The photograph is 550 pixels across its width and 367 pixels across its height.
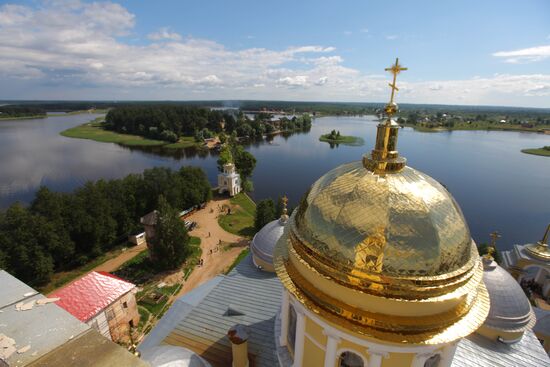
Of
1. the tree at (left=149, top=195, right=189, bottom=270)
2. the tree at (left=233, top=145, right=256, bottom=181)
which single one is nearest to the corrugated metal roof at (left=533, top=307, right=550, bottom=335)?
the tree at (left=149, top=195, right=189, bottom=270)

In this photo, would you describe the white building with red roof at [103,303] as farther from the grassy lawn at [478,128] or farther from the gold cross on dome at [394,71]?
the grassy lawn at [478,128]

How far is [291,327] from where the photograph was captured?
6559 mm

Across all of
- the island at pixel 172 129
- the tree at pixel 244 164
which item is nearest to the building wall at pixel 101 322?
the tree at pixel 244 164

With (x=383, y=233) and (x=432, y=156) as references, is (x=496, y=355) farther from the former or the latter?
(x=432, y=156)

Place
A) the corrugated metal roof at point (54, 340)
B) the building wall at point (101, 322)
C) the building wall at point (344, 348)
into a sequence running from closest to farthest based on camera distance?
the corrugated metal roof at point (54, 340), the building wall at point (344, 348), the building wall at point (101, 322)

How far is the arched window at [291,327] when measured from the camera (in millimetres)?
6473

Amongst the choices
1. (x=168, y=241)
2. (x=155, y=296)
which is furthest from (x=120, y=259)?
(x=155, y=296)

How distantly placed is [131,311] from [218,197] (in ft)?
62.1

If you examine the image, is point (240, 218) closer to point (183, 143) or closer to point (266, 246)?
point (266, 246)

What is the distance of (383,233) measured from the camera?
4.36 meters

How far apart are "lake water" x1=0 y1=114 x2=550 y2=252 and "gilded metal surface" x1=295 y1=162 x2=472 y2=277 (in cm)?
2740

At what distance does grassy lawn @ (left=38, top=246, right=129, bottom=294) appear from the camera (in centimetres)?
1720

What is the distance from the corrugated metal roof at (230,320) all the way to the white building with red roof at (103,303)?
4971 mm

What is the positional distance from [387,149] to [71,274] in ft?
70.0
